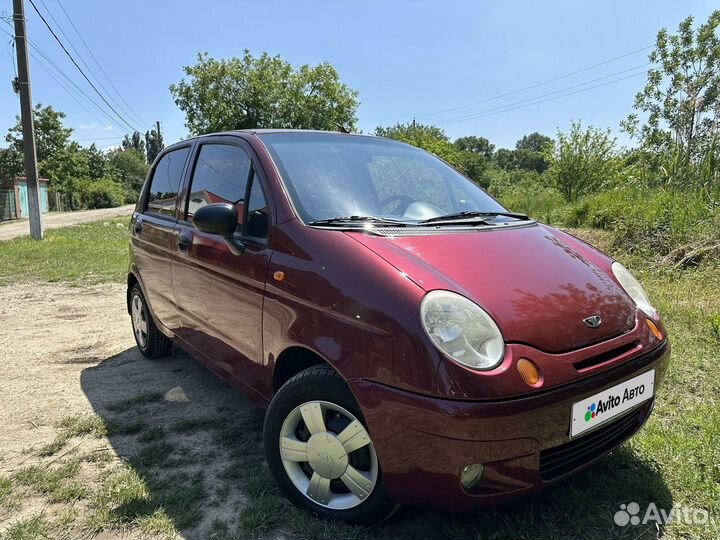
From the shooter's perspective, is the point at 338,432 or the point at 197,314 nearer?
the point at 338,432

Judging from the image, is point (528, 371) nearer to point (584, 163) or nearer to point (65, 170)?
point (584, 163)

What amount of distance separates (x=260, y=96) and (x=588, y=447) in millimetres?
26810

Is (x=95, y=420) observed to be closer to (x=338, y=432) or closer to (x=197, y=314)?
(x=197, y=314)

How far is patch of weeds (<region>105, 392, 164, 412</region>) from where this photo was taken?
329cm

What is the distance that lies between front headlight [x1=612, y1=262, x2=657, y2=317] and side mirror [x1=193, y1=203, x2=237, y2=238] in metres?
1.86

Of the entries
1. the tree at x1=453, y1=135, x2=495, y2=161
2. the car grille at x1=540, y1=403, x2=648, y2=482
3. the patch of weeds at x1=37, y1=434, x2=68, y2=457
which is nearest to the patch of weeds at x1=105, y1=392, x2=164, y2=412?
the patch of weeds at x1=37, y1=434, x2=68, y2=457

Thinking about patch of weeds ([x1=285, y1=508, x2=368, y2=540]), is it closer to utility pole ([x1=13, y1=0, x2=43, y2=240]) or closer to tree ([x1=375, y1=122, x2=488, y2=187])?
tree ([x1=375, y1=122, x2=488, y2=187])

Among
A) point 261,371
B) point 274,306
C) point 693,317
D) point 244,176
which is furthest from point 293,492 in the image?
point 693,317

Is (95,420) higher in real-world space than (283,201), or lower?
lower

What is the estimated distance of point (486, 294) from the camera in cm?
183

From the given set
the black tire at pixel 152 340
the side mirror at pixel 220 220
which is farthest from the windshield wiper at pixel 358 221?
the black tire at pixel 152 340

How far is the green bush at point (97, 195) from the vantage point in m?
39.8

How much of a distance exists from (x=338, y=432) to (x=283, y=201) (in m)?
1.07

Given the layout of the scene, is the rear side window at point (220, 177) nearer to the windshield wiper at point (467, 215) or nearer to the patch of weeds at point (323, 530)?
the windshield wiper at point (467, 215)
